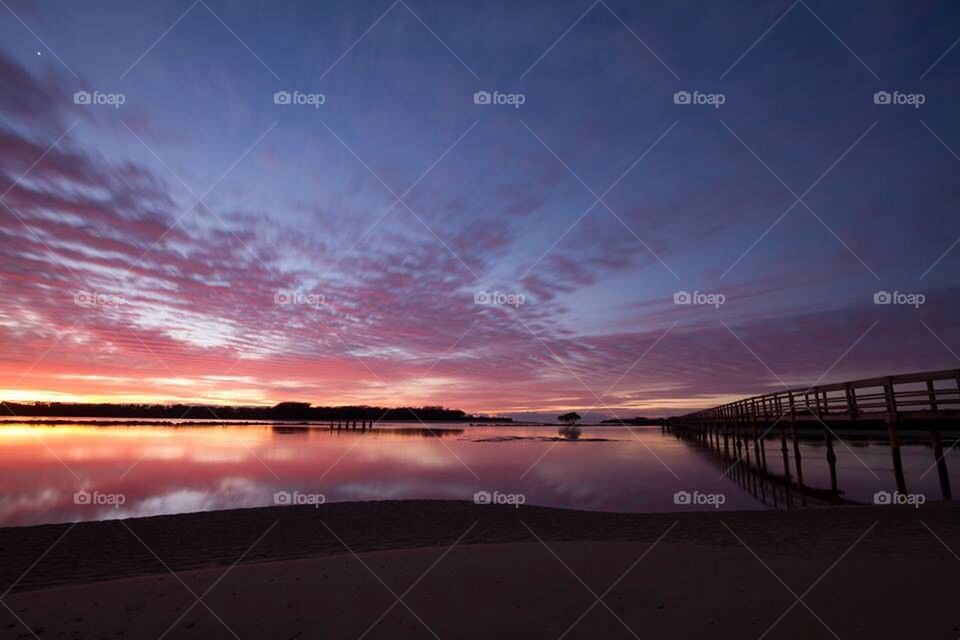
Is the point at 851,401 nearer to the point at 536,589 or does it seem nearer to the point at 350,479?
the point at 536,589

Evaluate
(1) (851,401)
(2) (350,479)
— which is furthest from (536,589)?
(2) (350,479)

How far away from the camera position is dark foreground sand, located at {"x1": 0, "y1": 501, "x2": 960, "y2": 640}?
188 inches

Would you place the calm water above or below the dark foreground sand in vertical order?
above

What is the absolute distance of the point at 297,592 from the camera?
5953mm

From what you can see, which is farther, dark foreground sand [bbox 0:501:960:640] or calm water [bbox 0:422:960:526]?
calm water [bbox 0:422:960:526]

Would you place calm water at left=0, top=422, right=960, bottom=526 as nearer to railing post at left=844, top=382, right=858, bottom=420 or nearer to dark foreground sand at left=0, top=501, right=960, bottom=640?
railing post at left=844, top=382, right=858, bottom=420

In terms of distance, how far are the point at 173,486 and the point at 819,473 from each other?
35.7m

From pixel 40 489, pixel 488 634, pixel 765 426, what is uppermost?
pixel 765 426

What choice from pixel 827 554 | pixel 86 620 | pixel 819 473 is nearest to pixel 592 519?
pixel 827 554

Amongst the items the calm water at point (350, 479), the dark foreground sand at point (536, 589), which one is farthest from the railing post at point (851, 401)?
the dark foreground sand at point (536, 589)

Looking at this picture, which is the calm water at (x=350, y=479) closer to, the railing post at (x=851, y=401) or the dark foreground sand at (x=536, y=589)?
the railing post at (x=851, y=401)

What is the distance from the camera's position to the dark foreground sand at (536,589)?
479cm

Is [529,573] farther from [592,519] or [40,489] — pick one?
[40,489]

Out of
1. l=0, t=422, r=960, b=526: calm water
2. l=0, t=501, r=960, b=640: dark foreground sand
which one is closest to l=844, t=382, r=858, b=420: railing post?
l=0, t=422, r=960, b=526: calm water
